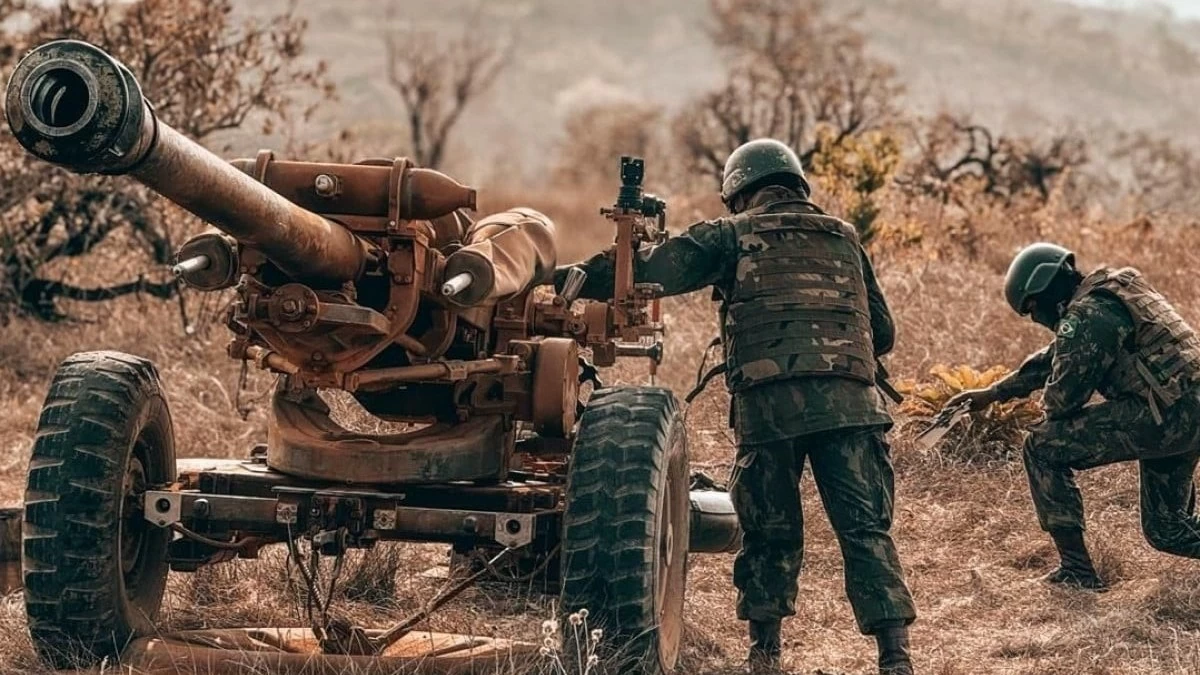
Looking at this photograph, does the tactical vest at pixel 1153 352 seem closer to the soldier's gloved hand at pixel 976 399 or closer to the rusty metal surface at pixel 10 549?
the soldier's gloved hand at pixel 976 399

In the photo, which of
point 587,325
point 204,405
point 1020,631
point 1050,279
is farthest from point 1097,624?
point 204,405

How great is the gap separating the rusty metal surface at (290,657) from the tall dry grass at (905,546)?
442mm

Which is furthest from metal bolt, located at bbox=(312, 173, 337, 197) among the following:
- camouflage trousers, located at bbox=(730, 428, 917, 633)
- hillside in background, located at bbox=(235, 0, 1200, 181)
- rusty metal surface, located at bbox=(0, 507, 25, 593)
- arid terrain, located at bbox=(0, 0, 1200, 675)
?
hillside in background, located at bbox=(235, 0, 1200, 181)

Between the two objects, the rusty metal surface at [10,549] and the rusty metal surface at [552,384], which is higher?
the rusty metal surface at [552,384]

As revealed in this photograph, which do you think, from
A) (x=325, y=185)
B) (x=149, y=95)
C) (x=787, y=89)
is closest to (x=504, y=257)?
(x=325, y=185)

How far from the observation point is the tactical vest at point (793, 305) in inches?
279

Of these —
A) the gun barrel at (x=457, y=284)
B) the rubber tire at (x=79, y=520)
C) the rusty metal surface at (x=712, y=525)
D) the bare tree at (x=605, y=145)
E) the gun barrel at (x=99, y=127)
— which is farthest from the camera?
the bare tree at (x=605, y=145)

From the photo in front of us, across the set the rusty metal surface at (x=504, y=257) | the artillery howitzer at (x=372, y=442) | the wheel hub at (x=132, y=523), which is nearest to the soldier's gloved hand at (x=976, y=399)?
the artillery howitzer at (x=372, y=442)

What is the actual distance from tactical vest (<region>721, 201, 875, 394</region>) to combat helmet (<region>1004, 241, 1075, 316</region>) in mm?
1631

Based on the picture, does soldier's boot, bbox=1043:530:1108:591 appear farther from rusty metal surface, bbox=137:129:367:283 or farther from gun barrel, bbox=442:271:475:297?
rusty metal surface, bbox=137:129:367:283

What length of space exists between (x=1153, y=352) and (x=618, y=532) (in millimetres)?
3304

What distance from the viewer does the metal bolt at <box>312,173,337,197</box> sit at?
242 inches

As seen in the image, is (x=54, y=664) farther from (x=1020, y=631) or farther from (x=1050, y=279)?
(x=1050, y=279)

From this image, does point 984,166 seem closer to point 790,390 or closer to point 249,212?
point 790,390
